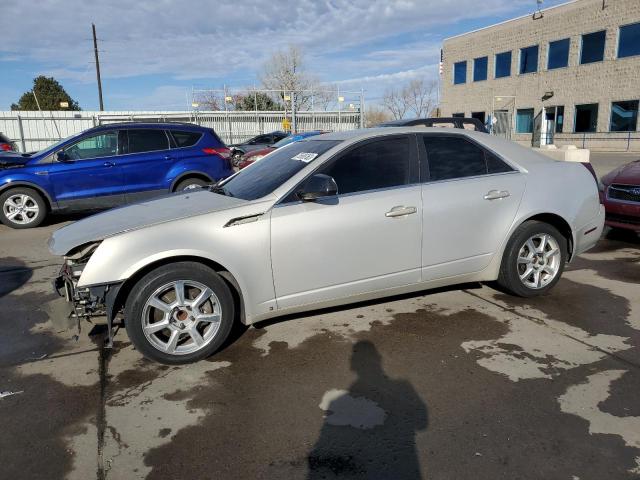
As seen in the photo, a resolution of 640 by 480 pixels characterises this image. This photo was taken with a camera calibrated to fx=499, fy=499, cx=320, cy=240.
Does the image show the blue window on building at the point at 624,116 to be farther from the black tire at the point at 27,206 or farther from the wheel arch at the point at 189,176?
the black tire at the point at 27,206

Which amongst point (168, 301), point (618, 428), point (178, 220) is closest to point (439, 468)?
point (618, 428)

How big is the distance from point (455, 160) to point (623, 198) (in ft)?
12.9

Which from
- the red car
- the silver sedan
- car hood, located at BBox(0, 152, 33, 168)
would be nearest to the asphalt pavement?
the silver sedan

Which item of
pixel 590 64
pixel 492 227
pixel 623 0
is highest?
pixel 623 0

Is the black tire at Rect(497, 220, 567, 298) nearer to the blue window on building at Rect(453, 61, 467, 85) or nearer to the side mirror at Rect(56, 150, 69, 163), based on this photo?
the side mirror at Rect(56, 150, 69, 163)

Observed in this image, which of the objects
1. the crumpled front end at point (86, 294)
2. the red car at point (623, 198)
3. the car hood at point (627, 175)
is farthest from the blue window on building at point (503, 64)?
the crumpled front end at point (86, 294)

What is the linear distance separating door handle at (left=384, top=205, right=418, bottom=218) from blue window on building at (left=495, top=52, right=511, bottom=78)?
35.9 metres

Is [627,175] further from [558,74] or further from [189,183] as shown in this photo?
[558,74]

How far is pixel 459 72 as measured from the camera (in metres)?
40.1

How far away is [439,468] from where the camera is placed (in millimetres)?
2531

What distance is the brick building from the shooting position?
92.3 ft

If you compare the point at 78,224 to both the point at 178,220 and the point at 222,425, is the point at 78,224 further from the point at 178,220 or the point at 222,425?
the point at 222,425

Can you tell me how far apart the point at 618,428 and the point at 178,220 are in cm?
307

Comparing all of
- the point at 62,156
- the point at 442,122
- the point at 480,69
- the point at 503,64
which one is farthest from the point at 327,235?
the point at 480,69
